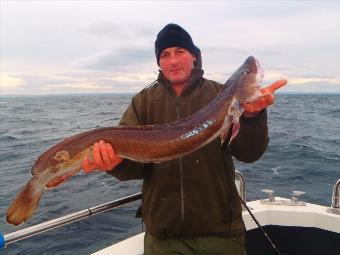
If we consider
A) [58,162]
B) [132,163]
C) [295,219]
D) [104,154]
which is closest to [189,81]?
[132,163]

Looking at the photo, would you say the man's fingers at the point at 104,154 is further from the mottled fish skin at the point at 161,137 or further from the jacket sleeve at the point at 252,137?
the jacket sleeve at the point at 252,137

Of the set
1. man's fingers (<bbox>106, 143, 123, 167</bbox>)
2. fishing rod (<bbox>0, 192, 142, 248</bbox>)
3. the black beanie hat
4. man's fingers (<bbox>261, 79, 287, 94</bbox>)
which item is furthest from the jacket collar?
fishing rod (<bbox>0, 192, 142, 248</bbox>)

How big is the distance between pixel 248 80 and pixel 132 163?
1304mm

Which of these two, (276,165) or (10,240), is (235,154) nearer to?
(10,240)

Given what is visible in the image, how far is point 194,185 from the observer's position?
333 centimetres

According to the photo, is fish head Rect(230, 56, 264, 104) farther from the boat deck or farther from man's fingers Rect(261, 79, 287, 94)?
the boat deck

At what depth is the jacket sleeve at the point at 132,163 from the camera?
3.49 meters

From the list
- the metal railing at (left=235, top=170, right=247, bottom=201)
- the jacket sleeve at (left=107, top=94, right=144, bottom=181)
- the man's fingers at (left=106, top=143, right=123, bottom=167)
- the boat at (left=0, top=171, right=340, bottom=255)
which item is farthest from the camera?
the boat at (left=0, top=171, right=340, bottom=255)

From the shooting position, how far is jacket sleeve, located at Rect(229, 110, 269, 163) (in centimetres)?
322

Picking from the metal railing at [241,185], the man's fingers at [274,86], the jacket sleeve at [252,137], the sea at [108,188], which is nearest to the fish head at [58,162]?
the jacket sleeve at [252,137]

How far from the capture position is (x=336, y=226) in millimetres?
4715

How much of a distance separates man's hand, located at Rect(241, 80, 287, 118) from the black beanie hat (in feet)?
3.15

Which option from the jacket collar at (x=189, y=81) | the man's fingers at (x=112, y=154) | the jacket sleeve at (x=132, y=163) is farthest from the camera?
the jacket collar at (x=189, y=81)

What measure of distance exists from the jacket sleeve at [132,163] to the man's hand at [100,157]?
214 mm
